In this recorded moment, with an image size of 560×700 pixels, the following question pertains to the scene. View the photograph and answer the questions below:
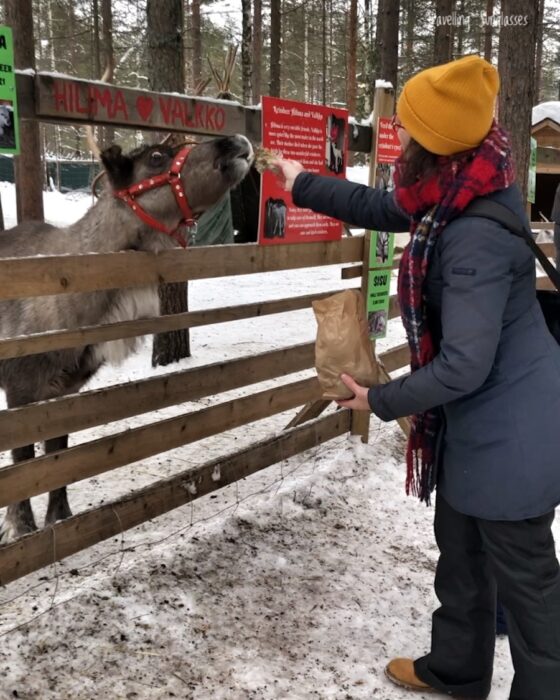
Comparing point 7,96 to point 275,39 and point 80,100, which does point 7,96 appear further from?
point 275,39

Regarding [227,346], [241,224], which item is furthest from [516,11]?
[227,346]

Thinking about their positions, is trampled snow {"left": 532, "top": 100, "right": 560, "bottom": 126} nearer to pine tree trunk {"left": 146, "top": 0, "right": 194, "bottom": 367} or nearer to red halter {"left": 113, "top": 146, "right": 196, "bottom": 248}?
pine tree trunk {"left": 146, "top": 0, "right": 194, "bottom": 367}

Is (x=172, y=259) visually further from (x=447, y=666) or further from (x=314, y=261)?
(x=447, y=666)

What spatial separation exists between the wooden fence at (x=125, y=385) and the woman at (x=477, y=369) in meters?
1.51

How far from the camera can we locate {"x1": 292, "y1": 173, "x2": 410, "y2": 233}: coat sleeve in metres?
2.56

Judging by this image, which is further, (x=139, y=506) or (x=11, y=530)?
(x=11, y=530)

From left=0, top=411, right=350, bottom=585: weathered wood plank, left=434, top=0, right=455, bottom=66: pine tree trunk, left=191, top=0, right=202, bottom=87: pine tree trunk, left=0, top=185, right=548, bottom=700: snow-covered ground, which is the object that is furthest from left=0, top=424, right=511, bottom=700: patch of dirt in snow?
left=191, top=0, right=202, bottom=87: pine tree trunk

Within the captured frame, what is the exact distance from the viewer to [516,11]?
7395 millimetres

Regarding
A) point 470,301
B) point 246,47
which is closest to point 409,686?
point 470,301

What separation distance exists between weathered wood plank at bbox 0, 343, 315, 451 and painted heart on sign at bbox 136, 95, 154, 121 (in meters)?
1.36

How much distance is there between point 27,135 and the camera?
8.85 m

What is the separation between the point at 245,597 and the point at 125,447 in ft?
3.27

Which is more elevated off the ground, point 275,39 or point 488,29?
point 488,29

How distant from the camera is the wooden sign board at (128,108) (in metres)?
2.77
